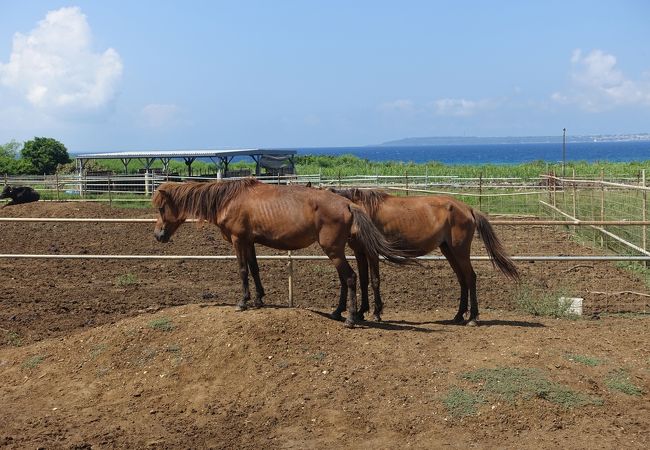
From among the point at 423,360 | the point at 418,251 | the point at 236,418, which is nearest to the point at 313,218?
the point at 418,251

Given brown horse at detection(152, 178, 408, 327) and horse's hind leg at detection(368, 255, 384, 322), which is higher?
brown horse at detection(152, 178, 408, 327)

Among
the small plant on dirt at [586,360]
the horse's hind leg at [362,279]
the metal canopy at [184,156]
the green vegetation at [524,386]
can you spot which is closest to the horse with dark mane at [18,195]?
the metal canopy at [184,156]

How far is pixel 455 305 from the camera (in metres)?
8.66

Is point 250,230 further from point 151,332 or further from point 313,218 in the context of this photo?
point 151,332

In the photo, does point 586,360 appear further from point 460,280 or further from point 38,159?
point 38,159

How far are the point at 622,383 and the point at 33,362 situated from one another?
518 centimetres

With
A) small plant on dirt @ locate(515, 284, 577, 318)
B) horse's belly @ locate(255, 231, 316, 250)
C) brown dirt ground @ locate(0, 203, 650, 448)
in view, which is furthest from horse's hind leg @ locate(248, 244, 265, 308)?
small plant on dirt @ locate(515, 284, 577, 318)

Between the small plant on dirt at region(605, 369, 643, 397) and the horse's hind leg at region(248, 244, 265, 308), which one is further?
the horse's hind leg at region(248, 244, 265, 308)

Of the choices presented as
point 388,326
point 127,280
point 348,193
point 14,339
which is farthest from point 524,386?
point 127,280

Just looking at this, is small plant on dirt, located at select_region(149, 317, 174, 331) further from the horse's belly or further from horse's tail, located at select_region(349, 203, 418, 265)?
horse's tail, located at select_region(349, 203, 418, 265)

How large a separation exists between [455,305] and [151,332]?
3941mm

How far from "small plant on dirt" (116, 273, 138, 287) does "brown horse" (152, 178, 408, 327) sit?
3.22 m

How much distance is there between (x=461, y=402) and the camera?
512cm

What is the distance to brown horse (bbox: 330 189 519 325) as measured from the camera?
727cm
